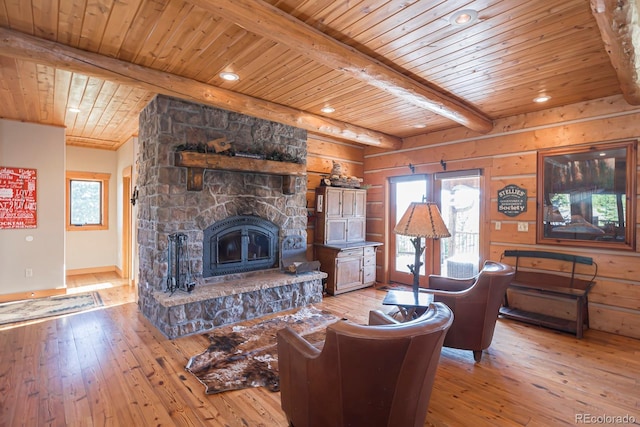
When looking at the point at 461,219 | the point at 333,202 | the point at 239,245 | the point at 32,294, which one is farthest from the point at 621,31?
the point at 32,294

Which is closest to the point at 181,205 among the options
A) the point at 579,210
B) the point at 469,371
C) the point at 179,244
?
the point at 179,244

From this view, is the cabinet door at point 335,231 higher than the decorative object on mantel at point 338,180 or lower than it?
lower

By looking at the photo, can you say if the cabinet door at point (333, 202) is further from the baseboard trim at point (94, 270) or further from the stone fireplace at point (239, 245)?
the baseboard trim at point (94, 270)

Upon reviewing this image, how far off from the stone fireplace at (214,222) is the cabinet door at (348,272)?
549 mm

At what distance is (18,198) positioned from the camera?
4742mm

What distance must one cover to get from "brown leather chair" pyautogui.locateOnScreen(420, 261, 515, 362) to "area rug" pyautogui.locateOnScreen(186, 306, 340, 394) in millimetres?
1305

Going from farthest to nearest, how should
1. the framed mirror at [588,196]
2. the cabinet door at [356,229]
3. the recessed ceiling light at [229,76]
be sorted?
the cabinet door at [356,229], the framed mirror at [588,196], the recessed ceiling light at [229,76]

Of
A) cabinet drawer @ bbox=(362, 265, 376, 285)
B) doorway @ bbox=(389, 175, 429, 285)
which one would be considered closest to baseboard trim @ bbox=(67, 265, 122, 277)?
cabinet drawer @ bbox=(362, 265, 376, 285)

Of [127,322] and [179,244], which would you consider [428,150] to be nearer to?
[179,244]

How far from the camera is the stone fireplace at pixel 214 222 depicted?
3.68 m

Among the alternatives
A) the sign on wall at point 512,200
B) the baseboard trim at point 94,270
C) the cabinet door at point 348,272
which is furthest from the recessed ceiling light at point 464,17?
the baseboard trim at point 94,270

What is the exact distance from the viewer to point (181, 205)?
150 inches

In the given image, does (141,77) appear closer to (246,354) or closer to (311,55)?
(311,55)

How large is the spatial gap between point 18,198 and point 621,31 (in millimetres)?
7127
